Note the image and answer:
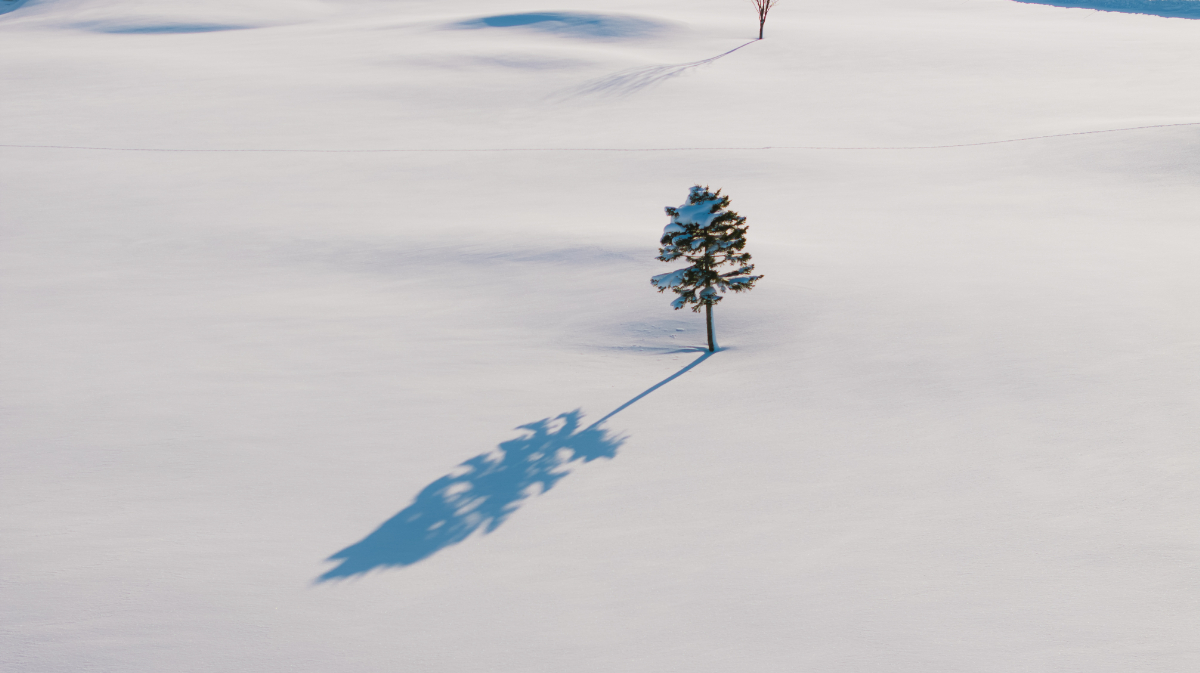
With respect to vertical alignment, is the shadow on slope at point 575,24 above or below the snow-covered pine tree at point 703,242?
above

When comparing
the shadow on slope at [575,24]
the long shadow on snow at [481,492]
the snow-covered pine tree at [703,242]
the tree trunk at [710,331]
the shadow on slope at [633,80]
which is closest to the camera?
the long shadow on snow at [481,492]

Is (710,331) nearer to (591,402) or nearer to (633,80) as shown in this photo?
(591,402)

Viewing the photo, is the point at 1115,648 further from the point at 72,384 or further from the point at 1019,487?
the point at 72,384

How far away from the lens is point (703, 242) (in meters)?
11.8

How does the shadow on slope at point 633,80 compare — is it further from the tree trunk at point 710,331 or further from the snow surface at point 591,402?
the tree trunk at point 710,331

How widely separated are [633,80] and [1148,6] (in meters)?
31.3

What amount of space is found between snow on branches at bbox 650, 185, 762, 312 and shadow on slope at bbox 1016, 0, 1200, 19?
42.2m

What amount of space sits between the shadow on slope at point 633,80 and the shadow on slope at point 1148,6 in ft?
84.7

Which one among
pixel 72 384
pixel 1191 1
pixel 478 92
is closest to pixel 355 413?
pixel 72 384

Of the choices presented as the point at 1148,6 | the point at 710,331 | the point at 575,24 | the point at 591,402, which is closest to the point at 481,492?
the point at 591,402

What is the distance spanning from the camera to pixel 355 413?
10992 millimetres

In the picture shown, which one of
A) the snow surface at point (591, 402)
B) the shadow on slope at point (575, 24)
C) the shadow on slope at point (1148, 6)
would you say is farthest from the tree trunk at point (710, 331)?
the shadow on slope at point (1148, 6)

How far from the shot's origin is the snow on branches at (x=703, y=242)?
11672mm

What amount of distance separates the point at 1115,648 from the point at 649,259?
1027 centimetres
